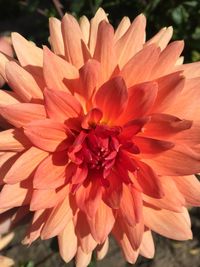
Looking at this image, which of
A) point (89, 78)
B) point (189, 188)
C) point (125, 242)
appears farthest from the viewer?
point (125, 242)

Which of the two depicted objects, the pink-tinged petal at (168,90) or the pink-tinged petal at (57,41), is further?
the pink-tinged petal at (57,41)

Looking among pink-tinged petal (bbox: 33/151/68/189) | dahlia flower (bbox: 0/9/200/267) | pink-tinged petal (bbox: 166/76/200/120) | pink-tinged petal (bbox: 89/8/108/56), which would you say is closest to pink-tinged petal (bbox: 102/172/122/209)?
dahlia flower (bbox: 0/9/200/267)

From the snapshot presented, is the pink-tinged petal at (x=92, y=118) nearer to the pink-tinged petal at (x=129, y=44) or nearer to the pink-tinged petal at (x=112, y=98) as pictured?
the pink-tinged petal at (x=112, y=98)

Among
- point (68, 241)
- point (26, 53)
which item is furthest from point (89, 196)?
point (26, 53)

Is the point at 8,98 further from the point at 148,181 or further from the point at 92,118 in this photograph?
the point at 148,181

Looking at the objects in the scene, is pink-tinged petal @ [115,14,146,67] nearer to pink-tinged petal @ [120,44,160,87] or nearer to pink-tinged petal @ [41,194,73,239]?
pink-tinged petal @ [120,44,160,87]

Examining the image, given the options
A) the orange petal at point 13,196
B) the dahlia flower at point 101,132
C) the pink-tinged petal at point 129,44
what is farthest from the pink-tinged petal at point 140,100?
the orange petal at point 13,196

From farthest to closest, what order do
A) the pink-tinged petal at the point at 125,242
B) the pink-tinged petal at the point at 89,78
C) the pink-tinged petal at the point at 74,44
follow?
the pink-tinged petal at the point at 125,242
the pink-tinged petal at the point at 74,44
the pink-tinged petal at the point at 89,78
